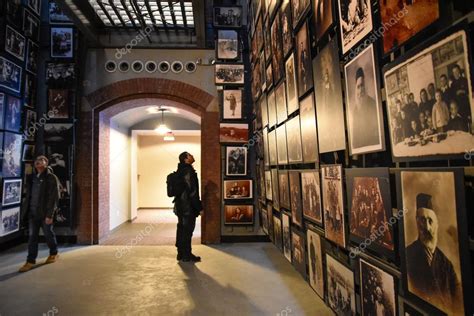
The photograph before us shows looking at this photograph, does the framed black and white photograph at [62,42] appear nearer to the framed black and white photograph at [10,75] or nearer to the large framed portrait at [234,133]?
the framed black and white photograph at [10,75]

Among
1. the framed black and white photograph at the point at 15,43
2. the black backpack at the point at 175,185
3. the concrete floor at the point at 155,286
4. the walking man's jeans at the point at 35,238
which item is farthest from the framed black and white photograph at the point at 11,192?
the black backpack at the point at 175,185

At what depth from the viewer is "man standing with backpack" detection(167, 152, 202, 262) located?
4.86m

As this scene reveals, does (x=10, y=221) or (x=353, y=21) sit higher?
(x=353, y=21)

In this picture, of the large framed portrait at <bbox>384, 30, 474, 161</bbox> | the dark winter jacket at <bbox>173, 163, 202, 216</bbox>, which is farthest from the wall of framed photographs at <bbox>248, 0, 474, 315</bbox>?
the dark winter jacket at <bbox>173, 163, 202, 216</bbox>

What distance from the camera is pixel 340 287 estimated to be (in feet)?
6.63

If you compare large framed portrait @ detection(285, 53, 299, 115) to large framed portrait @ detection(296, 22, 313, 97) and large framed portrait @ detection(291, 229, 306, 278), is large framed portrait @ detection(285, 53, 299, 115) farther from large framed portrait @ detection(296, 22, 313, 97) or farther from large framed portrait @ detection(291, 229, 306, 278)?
large framed portrait @ detection(291, 229, 306, 278)

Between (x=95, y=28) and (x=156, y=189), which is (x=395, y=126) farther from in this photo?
(x=156, y=189)

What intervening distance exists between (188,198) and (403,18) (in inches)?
164

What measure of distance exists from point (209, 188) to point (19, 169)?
3512 millimetres

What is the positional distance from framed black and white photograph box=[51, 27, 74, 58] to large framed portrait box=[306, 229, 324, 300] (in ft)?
19.2

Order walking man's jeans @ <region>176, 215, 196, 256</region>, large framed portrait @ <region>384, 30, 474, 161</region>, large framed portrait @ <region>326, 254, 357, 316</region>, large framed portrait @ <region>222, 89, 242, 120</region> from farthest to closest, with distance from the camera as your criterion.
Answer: large framed portrait @ <region>222, 89, 242, 120</region> < walking man's jeans @ <region>176, 215, 196, 256</region> < large framed portrait @ <region>326, 254, 357, 316</region> < large framed portrait @ <region>384, 30, 474, 161</region>

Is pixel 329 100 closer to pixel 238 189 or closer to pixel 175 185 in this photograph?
pixel 175 185

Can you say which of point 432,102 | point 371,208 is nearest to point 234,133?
point 371,208

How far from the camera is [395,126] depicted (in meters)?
1.33
